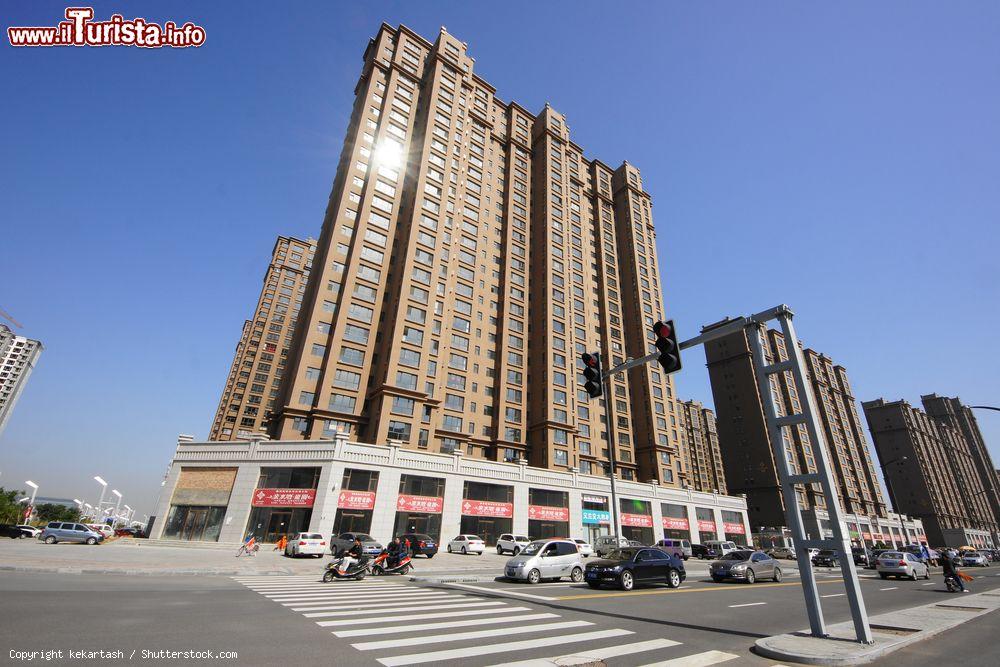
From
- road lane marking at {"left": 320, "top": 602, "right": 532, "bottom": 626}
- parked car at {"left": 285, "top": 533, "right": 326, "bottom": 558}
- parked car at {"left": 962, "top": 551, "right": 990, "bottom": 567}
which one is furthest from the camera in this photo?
parked car at {"left": 962, "top": 551, "right": 990, "bottom": 567}

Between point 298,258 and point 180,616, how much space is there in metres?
111

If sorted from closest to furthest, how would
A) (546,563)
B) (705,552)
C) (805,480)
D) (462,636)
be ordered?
(462,636) → (805,480) → (546,563) → (705,552)

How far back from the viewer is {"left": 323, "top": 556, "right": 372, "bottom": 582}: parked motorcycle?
16266 millimetres

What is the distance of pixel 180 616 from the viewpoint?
8609mm

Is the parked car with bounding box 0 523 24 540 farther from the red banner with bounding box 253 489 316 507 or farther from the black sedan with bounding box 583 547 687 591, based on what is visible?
the black sedan with bounding box 583 547 687 591

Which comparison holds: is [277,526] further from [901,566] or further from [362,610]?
[901,566]

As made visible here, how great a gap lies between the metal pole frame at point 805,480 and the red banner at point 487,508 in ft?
116

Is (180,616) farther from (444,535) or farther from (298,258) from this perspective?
(298,258)

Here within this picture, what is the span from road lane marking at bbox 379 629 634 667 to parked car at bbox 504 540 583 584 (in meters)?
9.56

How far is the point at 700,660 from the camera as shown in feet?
23.1

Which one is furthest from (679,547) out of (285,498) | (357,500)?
(285,498)

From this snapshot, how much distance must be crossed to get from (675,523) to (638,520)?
6869 millimetres

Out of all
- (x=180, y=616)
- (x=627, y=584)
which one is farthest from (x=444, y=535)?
(x=180, y=616)

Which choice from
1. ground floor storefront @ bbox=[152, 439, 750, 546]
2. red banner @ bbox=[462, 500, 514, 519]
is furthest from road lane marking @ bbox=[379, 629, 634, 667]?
red banner @ bbox=[462, 500, 514, 519]
